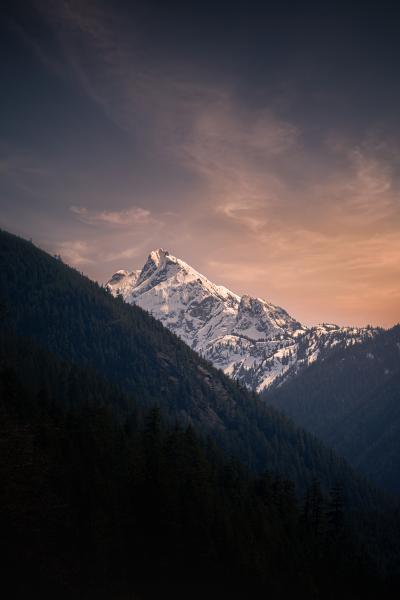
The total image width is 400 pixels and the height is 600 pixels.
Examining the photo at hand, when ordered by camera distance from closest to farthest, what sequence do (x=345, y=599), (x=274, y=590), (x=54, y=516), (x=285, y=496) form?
(x=54, y=516) < (x=274, y=590) < (x=345, y=599) < (x=285, y=496)

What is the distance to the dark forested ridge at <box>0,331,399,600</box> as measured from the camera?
33812mm

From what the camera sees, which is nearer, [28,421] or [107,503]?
[107,503]

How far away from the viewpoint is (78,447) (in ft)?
187

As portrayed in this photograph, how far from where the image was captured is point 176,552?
51219 mm

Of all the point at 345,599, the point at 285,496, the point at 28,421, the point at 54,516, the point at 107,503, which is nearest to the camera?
the point at 54,516

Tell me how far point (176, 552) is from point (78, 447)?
1634 cm

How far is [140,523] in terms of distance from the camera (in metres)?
51.4

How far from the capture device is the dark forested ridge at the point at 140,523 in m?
33.8

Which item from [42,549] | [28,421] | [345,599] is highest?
[28,421]

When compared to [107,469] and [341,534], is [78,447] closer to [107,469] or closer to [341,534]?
[107,469]

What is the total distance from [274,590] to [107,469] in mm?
25008

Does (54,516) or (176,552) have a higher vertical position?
(54,516)

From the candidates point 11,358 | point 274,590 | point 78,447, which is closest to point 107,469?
point 78,447

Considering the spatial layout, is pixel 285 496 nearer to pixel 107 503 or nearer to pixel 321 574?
pixel 321 574
